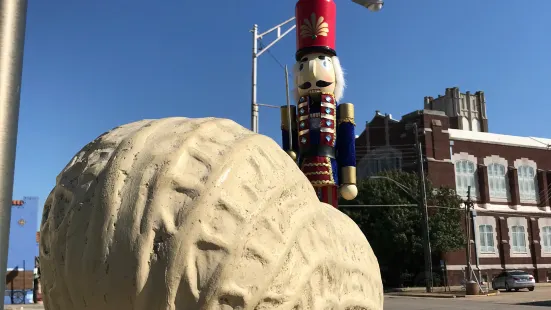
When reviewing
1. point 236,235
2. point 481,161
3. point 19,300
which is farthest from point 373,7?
point 481,161

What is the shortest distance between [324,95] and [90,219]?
7.41m

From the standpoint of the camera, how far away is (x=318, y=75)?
9.23 metres

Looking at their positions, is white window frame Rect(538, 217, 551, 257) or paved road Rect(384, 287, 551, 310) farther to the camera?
white window frame Rect(538, 217, 551, 257)

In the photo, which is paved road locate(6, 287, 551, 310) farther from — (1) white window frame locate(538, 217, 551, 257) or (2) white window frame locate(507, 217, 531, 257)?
(1) white window frame locate(538, 217, 551, 257)

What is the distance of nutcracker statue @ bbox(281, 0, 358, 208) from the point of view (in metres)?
8.80

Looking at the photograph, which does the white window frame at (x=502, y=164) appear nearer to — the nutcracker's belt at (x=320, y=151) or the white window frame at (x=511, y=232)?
the white window frame at (x=511, y=232)

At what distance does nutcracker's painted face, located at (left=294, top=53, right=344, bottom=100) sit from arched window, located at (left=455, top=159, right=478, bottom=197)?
27.4 metres

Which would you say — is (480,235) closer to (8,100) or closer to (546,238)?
(546,238)

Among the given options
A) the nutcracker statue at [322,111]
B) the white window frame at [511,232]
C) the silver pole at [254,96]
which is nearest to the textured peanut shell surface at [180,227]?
the nutcracker statue at [322,111]

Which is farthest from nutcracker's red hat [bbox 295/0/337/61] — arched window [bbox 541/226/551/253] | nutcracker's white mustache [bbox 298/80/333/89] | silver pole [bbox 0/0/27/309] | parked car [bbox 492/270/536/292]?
arched window [bbox 541/226/551/253]

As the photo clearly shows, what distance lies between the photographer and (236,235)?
2.08m

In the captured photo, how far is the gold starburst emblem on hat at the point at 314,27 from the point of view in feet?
30.7

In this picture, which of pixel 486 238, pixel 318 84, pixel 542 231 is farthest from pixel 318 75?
pixel 542 231

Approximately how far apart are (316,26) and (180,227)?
7.89 m
